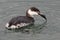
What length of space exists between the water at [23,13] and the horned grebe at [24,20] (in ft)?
1.14

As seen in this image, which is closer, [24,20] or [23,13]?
[24,20]

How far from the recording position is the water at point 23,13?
13.0 meters

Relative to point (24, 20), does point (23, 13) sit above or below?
above

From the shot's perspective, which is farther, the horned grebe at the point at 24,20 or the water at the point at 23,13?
the horned grebe at the point at 24,20

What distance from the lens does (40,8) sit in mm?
16609

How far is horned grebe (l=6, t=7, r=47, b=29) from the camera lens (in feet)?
46.2

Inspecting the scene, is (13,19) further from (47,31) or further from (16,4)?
(16,4)

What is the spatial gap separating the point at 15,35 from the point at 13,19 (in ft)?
4.11

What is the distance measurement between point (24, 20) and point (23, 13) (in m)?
1.54

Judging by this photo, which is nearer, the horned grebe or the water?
the water

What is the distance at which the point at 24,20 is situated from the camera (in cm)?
1455

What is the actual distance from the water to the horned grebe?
0.35 metres

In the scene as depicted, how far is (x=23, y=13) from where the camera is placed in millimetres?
16047

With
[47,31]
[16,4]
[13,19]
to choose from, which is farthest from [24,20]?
[16,4]
